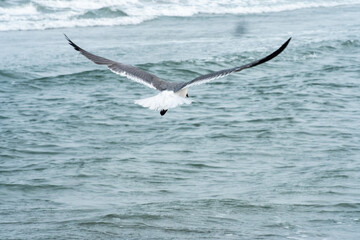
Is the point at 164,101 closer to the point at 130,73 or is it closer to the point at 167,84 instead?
the point at 167,84

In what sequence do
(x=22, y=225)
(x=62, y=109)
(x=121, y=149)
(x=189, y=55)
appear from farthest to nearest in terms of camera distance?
1. (x=189, y=55)
2. (x=62, y=109)
3. (x=121, y=149)
4. (x=22, y=225)

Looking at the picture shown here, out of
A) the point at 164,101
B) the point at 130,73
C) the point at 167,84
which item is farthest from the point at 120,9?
the point at 164,101

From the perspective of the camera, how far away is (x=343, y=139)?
9.16 metres

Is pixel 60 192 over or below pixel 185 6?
below

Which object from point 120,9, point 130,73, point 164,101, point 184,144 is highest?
point 120,9

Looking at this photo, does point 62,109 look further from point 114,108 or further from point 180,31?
point 180,31

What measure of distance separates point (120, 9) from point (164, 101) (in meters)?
19.9

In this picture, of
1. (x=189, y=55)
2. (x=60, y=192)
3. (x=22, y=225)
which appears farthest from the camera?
(x=189, y=55)

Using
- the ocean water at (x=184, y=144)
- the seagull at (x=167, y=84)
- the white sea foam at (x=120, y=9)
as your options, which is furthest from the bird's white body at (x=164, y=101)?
the white sea foam at (x=120, y=9)

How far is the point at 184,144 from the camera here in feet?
30.2

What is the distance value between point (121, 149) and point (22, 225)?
274 cm

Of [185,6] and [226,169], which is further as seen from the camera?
[185,6]

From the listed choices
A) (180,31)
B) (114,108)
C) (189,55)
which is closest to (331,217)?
(114,108)

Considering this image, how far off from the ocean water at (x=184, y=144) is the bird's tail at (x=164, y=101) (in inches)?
44.2
